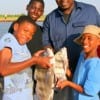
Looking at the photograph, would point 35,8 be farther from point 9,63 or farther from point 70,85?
point 9,63

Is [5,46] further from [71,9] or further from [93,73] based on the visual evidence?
[71,9]

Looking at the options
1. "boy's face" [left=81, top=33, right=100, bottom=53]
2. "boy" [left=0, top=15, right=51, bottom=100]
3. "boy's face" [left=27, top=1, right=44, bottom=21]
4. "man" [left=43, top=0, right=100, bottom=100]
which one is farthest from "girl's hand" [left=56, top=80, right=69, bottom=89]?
"boy's face" [left=27, top=1, right=44, bottom=21]

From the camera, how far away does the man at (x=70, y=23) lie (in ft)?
18.1

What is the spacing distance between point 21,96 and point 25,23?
2.38 ft

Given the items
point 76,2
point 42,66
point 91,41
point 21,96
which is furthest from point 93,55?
point 76,2

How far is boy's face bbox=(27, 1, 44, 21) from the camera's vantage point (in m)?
5.79

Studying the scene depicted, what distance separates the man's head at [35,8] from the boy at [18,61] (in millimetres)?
1321

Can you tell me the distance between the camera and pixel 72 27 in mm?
5508

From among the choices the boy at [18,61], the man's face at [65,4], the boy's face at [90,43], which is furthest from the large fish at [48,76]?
the man's face at [65,4]

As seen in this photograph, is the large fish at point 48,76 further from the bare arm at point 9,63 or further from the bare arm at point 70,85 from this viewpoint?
the bare arm at point 9,63

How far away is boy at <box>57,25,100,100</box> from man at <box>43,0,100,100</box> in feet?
2.51

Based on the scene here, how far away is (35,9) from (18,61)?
162 cm

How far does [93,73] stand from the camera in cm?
444

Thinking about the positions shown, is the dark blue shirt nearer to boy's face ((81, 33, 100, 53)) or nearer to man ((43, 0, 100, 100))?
man ((43, 0, 100, 100))
